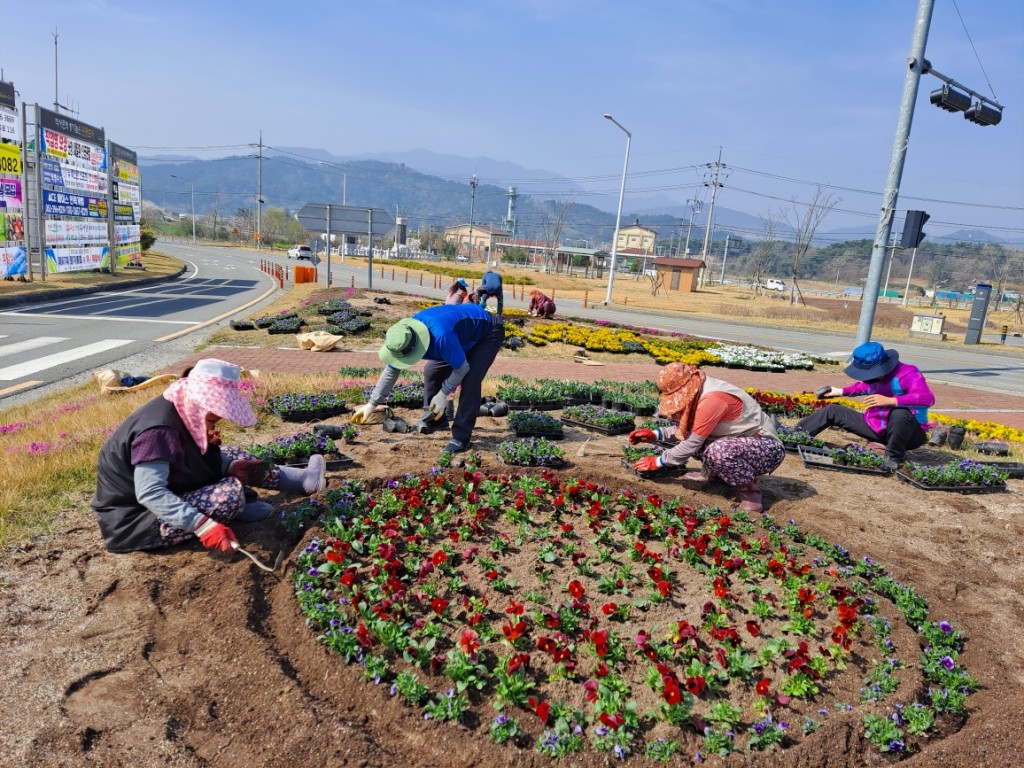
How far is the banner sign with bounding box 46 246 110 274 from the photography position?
23531 millimetres

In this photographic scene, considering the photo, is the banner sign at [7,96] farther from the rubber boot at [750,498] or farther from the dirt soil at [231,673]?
the rubber boot at [750,498]

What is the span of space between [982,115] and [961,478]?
11067 millimetres

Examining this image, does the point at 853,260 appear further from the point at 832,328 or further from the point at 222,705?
the point at 222,705

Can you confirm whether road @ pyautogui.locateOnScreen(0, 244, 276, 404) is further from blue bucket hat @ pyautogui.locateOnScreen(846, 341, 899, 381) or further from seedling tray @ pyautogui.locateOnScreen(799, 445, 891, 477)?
blue bucket hat @ pyautogui.locateOnScreen(846, 341, 899, 381)

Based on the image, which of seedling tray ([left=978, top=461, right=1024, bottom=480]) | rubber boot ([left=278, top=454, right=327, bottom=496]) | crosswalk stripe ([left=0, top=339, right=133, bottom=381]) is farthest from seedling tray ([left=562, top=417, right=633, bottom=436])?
crosswalk stripe ([left=0, top=339, right=133, bottom=381])

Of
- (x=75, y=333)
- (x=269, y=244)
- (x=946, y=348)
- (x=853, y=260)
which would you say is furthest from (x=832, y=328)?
(x=853, y=260)

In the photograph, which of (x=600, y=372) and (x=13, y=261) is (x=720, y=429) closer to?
(x=600, y=372)

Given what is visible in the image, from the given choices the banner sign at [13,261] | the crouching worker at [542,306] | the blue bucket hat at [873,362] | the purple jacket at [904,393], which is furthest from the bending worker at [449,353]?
the banner sign at [13,261]

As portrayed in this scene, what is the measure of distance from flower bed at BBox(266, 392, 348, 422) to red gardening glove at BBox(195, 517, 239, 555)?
344 centimetres

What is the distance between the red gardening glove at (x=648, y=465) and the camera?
5.86 metres

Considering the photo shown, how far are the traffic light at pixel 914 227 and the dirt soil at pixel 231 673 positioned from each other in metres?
10.5

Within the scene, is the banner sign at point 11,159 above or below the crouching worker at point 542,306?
above

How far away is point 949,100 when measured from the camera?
535 inches

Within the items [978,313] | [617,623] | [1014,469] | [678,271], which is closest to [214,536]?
[617,623]
